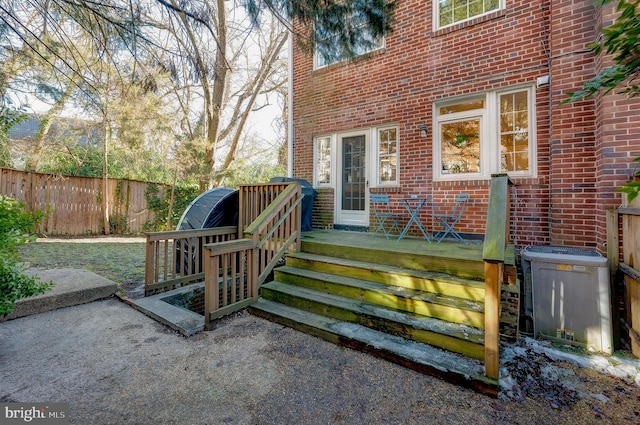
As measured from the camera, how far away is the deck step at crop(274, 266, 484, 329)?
273cm

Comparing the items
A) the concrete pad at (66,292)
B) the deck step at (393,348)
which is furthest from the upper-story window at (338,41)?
the concrete pad at (66,292)

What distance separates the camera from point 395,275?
3326 mm

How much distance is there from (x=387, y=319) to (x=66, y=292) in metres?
3.95

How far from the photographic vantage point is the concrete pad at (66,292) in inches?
136

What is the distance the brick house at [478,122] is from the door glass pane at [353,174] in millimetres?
23

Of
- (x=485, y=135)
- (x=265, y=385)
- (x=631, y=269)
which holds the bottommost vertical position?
(x=265, y=385)

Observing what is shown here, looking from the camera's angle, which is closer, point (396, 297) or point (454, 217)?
point (396, 297)

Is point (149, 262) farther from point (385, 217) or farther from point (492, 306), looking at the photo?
point (492, 306)

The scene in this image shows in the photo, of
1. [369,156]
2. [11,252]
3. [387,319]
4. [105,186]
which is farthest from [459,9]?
[105,186]

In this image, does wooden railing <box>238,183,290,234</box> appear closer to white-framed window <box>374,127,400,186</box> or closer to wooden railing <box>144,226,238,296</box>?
wooden railing <box>144,226,238,296</box>

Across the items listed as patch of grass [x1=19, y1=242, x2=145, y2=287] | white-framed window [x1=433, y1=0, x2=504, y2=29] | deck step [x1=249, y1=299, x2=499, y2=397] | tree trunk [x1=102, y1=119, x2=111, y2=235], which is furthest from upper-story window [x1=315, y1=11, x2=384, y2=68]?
tree trunk [x1=102, y1=119, x2=111, y2=235]

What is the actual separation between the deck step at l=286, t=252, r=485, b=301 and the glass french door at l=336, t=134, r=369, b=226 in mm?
2165

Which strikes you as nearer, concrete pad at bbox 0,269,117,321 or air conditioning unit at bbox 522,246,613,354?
air conditioning unit at bbox 522,246,613,354

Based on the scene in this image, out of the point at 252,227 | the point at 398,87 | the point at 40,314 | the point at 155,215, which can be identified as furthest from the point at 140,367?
the point at 155,215
